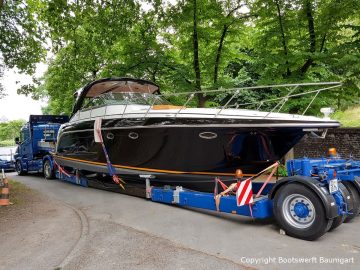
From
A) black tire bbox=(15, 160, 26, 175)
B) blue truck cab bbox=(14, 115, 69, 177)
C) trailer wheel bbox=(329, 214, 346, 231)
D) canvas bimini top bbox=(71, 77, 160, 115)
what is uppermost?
canvas bimini top bbox=(71, 77, 160, 115)

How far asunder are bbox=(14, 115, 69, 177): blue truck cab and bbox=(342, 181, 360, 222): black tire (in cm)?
1125

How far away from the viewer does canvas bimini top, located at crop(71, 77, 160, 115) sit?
32.8 ft

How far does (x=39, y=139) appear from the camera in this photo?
14406mm

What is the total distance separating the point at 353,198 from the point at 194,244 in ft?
9.99

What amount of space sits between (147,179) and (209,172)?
1.78m

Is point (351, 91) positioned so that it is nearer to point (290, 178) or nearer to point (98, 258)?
point (290, 178)

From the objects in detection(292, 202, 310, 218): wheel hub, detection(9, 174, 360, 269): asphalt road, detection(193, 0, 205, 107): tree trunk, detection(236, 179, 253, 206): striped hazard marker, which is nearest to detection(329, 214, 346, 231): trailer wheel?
detection(9, 174, 360, 269): asphalt road

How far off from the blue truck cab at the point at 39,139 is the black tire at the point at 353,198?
11.3 m

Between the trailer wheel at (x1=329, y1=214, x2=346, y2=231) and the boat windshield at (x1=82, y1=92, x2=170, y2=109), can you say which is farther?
the boat windshield at (x1=82, y1=92, x2=170, y2=109)

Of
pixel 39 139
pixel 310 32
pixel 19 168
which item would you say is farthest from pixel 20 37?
pixel 310 32

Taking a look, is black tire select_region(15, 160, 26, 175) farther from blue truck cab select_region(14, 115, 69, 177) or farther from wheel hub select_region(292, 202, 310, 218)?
wheel hub select_region(292, 202, 310, 218)

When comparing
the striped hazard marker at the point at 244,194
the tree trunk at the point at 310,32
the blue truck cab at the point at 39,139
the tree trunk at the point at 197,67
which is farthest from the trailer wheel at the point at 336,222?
the blue truck cab at the point at 39,139

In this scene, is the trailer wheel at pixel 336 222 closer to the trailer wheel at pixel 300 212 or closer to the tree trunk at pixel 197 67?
the trailer wheel at pixel 300 212

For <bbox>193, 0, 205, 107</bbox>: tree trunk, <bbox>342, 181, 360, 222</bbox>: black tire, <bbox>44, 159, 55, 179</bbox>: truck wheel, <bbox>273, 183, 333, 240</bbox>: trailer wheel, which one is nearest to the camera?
<bbox>273, 183, 333, 240</bbox>: trailer wheel
